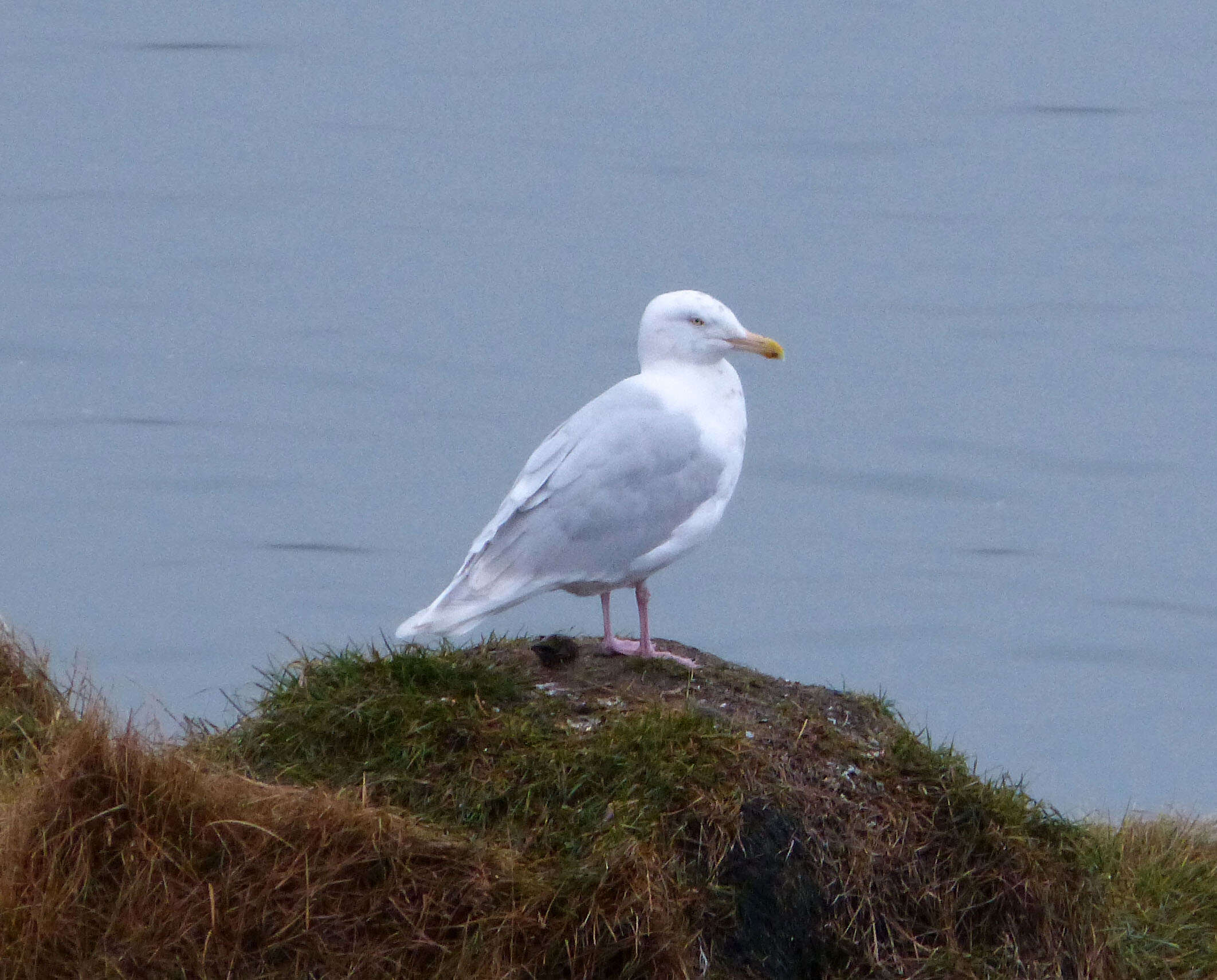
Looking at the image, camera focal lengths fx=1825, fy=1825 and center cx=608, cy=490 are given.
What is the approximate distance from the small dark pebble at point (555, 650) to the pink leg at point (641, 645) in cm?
15

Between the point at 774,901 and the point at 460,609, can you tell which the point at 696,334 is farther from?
the point at 774,901

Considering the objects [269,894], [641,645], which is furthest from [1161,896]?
[269,894]

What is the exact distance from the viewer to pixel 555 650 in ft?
16.5

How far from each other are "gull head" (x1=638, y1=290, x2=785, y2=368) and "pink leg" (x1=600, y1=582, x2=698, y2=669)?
2.73 ft

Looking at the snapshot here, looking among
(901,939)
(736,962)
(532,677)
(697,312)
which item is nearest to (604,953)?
(736,962)

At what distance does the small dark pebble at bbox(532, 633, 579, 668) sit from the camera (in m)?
4.99

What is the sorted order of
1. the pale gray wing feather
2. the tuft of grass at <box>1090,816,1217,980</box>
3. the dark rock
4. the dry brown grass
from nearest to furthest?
the dry brown grass, the dark rock, the tuft of grass at <box>1090,816,1217,980</box>, the pale gray wing feather

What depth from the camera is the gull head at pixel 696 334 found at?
577cm

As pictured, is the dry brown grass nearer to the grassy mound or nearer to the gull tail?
the grassy mound

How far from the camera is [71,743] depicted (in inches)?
159

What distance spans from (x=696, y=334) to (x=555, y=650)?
4.19 feet

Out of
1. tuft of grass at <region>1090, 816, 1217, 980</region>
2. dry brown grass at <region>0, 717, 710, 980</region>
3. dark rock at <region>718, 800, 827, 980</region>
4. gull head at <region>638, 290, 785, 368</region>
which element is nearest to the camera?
dry brown grass at <region>0, 717, 710, 980</region>

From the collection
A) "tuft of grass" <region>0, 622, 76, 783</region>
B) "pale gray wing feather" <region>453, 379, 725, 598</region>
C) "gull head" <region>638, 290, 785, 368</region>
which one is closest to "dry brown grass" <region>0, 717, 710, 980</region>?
"tuft of grass" <region>0, 622, 76, 783</region>

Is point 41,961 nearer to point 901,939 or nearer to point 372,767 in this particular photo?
point 372,767
